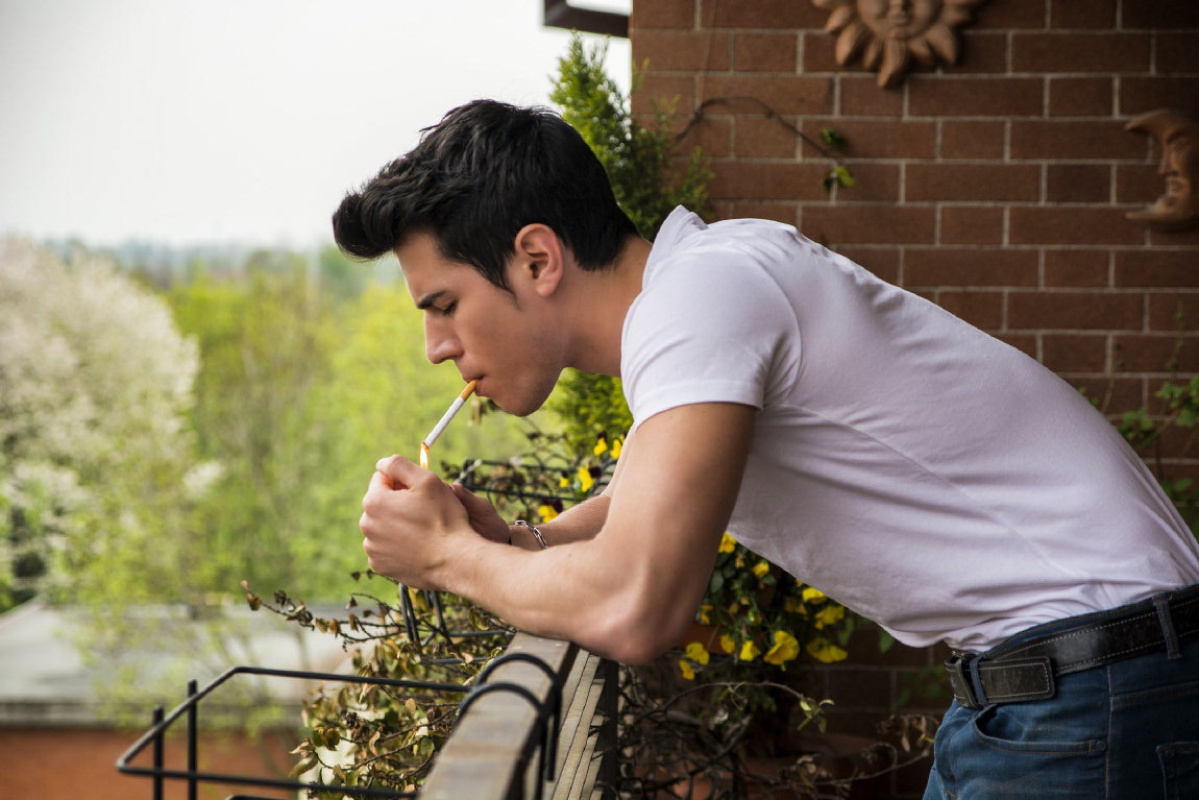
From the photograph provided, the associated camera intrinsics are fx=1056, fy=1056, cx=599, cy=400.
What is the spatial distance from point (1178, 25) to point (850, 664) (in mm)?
1559

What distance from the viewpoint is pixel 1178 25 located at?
7.45ft

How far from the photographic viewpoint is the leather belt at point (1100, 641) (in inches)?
34.8

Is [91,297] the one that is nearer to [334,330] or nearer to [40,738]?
[334,330]

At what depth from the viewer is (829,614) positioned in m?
1.82

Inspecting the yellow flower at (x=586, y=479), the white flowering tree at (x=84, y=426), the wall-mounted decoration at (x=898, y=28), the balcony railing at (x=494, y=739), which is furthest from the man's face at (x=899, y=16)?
the white flowering tree at (x=84, y=426)

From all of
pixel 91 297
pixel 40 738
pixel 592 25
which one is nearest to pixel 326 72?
pixel 91 297

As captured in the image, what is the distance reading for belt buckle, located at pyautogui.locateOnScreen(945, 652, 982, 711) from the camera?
973 mm

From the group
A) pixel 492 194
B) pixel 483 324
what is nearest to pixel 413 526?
pixel 483 324

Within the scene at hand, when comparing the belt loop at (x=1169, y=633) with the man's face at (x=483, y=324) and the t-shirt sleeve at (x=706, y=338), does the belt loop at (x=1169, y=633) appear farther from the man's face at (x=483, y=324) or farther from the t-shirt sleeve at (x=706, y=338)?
the man's face at (x=483, y=324)

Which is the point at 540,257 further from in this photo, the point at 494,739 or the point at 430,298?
→ the point at 494,739

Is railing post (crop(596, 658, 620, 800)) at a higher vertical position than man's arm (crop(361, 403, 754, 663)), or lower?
lower

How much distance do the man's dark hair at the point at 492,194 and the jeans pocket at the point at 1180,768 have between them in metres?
0.67

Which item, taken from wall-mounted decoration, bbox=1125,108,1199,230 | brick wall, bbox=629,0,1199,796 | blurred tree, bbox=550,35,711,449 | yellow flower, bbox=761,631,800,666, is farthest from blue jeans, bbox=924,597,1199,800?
wall-mounted decoration, bbox=1125,108,1199,230

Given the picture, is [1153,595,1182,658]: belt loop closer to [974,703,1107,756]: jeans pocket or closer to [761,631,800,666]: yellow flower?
[974,703,1107,756]: jeans pocket
